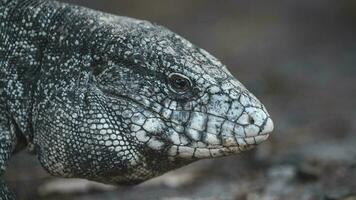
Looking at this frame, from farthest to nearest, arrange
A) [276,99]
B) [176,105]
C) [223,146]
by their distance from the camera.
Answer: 1. [276,99]
2. [176,105]
3. [223,146]

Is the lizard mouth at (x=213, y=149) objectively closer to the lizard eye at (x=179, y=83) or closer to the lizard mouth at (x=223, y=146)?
the lizard mouth at (x=223, y=146)

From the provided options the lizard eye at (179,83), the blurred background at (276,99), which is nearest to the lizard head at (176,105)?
the lizard eye at (179,83)

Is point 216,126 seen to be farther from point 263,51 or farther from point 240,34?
point 240,34

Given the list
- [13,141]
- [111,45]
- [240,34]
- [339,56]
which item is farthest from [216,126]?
[240,34]

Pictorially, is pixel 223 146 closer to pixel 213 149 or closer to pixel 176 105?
pixel 213 149

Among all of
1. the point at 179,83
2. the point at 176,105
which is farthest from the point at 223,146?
the point at 179,83

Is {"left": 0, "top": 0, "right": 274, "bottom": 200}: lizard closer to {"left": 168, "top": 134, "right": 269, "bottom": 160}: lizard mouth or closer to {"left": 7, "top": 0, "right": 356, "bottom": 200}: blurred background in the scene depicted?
{"left": 168, "top": 134, "right": 269, "bottom": 160}: lizard mouth
